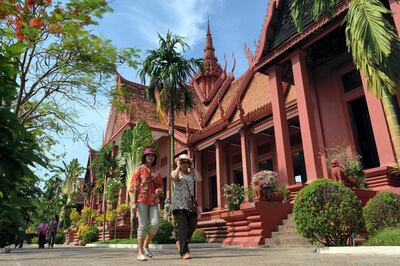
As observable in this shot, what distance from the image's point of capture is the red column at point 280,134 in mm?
10445

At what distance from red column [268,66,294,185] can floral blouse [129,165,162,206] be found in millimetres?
6613

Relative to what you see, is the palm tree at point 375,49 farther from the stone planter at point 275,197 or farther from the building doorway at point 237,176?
the building doorway at point 237,176

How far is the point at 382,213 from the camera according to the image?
571 cm

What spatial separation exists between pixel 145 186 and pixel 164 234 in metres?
7.15

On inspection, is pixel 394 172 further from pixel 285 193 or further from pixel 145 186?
pixel 145 186

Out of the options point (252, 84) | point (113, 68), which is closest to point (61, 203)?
point (252, 84)

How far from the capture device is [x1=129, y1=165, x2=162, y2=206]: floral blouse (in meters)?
4.46

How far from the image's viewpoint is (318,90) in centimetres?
1304

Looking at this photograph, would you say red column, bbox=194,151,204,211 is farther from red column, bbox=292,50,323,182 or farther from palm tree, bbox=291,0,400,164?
palm tree, bbox=291,0,400,164

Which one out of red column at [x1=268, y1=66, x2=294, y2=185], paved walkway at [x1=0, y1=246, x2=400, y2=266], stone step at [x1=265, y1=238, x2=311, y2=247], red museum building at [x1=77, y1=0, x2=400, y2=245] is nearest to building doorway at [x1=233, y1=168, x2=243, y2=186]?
red museum building at [x1=77, y1=0, x2=400, y2=245]

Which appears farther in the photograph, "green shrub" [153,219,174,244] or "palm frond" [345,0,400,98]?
"green shrub" [153,219,174,244]

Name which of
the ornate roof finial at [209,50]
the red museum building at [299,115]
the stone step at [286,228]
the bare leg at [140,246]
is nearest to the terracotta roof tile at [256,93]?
the red museum building at [299,115]

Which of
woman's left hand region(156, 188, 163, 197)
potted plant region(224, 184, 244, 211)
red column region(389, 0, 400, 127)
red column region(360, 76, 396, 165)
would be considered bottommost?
woman's left hand region(156, 188, 163, 197)

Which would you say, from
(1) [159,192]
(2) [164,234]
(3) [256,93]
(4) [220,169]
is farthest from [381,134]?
(3) [256,93]
